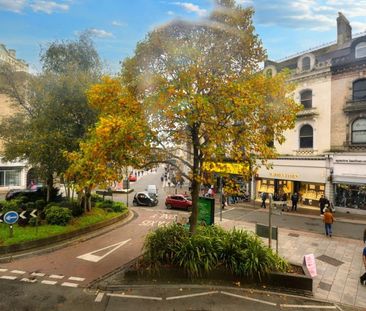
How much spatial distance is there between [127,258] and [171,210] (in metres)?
14.0

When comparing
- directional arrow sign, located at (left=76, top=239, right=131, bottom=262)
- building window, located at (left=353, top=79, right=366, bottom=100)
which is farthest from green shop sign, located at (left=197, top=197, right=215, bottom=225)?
building window, located at (left=353, top=79, right=366, bottom=100)

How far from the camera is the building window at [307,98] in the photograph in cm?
2731

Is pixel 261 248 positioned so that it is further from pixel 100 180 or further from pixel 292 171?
pixel 292 171

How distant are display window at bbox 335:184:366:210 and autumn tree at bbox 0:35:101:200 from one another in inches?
823

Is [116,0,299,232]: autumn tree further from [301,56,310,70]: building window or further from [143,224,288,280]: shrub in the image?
[301,56,310,70]: building window

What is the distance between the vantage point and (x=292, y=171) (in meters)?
28.2

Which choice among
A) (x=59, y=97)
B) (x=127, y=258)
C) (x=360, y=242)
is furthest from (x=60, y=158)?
(x=360, y=242)

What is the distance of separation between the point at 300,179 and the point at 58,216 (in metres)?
21.0

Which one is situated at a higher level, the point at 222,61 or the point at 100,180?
the point at 222,61

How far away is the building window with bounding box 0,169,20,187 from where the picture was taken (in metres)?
38.8

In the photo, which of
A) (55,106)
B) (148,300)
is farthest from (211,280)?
(55,106)

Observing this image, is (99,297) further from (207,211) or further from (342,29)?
(342,29)

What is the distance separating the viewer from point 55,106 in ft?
54.5

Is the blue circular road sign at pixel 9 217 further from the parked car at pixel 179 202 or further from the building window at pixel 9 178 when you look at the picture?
the building window at pixel 9 178
